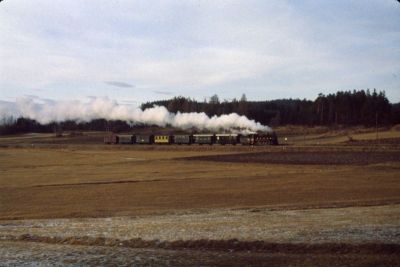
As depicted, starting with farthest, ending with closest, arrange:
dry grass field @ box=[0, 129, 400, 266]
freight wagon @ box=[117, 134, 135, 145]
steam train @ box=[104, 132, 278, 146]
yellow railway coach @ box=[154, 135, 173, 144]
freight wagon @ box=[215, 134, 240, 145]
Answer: freight wagon @ box=[117, 134, 135, 145] < yellow railway coach @ box=[154, 135, 173, 144] < freight wagon @ box=[215, 134, 240, 145] < steam train @ box=[104, 132, 278, 146] < dry grass field @ box=[0, 129, 400, 266]

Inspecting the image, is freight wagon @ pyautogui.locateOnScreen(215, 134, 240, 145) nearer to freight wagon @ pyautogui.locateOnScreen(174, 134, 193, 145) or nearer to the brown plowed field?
freight wagon @ pyautogui.locateOnScreen(174, 134, 193, 145)

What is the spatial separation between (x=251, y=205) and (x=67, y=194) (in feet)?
48.5

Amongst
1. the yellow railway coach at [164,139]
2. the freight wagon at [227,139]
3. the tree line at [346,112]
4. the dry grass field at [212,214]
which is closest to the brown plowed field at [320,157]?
the dry grass field at [212,214]

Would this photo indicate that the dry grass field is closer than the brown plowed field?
Yes

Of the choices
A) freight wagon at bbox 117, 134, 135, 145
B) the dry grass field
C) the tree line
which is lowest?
the dry grass field

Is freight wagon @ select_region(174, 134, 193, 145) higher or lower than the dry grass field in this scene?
higher

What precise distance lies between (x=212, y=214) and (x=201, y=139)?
8623 centimetres

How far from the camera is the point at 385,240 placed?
16.5m

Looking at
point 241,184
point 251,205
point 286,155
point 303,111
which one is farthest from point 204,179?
point 303,111

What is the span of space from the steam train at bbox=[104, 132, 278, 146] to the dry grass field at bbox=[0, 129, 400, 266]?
140 ft

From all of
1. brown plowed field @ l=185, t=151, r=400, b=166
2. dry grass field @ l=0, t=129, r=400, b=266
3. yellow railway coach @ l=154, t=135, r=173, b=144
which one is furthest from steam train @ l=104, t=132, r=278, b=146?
dry grass field @ l=0, t=129, r=400, b=266

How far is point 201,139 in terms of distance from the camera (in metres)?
113

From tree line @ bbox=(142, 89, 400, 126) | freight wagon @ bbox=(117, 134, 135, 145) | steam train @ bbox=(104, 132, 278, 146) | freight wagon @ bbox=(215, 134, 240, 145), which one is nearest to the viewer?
steam train @ bbox=(104, 132, 278, 146)

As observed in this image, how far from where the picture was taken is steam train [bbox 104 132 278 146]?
103812 mm
